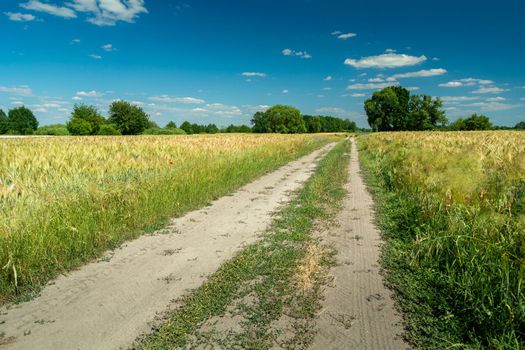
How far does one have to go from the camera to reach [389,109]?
98688mm

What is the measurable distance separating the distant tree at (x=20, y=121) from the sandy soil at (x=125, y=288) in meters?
127

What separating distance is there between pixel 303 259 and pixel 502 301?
2838mm

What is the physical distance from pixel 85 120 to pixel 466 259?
8984 cm

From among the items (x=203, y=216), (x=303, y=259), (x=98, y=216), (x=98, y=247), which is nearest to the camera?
(x=303, y=259)

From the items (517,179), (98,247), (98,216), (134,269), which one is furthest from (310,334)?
(517,179)

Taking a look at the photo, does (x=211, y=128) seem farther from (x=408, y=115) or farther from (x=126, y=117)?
(x=408, y=115)

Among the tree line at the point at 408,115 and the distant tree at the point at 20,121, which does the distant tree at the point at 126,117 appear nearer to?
the distant tree at the point at 20,121

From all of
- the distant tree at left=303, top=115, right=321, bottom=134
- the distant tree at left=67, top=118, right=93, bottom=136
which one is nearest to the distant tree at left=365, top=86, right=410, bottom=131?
the distant tree at left=303, top=115, right=321, bottom=134

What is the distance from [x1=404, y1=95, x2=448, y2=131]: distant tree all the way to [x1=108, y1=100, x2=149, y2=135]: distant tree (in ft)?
236

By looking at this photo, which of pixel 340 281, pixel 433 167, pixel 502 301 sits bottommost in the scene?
pixel 340 281

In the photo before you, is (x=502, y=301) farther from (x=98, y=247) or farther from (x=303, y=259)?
(x=98, y=247)

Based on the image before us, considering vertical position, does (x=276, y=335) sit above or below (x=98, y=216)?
below

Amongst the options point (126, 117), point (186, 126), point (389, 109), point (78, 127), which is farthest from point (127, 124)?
point (389, 109)

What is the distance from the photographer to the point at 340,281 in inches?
196
